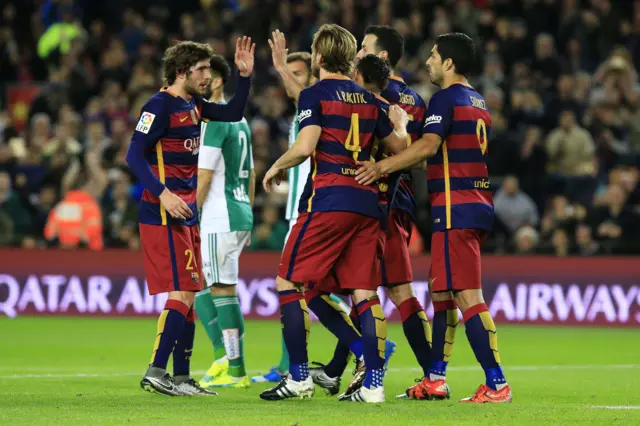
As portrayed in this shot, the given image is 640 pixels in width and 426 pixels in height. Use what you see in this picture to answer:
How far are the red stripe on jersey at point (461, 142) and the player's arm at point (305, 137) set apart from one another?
97 cm

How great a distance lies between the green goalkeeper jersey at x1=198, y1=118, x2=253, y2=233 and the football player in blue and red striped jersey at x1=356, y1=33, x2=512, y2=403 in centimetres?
209

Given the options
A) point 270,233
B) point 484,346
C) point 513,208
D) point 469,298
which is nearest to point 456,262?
point 469,298

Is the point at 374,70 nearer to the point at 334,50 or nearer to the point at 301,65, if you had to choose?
the point at 334,50

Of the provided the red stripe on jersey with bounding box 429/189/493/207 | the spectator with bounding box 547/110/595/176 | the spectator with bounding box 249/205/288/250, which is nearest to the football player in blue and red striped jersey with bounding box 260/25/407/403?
the red stripe on jersey with bounding box 429/189/493/207

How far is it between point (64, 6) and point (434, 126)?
15666 millimetres

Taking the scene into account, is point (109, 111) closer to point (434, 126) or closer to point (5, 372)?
point (5, 372)

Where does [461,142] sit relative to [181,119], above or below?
below

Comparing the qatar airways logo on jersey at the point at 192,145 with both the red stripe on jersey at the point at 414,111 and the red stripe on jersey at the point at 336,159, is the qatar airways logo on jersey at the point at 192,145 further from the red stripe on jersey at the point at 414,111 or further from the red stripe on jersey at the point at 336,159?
the red stripe on jersey at the point at 414,111

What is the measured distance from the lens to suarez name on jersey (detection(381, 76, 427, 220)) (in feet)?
28.9

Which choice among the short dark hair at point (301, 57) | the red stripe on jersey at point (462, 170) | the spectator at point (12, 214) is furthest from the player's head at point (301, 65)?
the spectator at point (12, 214)

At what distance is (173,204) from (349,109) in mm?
1342

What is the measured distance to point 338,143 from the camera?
26.1 feet

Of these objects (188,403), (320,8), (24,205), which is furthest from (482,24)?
(188,403)

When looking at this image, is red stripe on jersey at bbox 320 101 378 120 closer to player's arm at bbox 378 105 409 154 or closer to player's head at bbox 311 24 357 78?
player's arm at bbox 378 105 409 154
